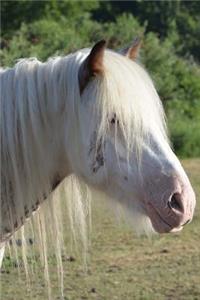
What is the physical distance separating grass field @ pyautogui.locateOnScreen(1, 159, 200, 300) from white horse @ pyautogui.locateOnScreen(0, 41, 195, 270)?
170 cm

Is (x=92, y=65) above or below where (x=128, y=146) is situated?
above

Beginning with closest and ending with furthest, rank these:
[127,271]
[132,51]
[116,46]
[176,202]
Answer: [176,202] < [132,51] < [127,271] < [116,46]

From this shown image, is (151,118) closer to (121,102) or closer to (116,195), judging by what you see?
(121,102)

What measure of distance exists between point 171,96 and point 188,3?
2930 cm

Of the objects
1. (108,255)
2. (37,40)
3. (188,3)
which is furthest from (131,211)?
(188,3)

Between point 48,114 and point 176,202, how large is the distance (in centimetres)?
52

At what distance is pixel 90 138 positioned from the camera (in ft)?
7.75

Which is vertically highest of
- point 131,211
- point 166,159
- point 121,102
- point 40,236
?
point 121,102

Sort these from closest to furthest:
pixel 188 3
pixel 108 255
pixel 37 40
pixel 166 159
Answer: pixel 166 159 → pixel 108 255 → pixel 37 40 → pixel 188 3

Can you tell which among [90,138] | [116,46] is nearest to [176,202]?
[90,138]

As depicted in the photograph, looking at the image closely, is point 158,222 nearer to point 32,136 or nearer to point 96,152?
point 96,152

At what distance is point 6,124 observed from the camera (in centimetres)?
245

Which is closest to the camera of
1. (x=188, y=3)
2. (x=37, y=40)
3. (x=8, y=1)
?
(x=37, y=40)

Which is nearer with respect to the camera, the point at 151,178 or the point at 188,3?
the point at 151,178
